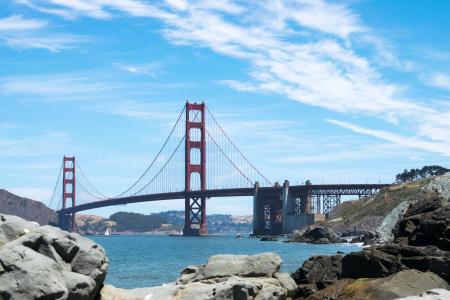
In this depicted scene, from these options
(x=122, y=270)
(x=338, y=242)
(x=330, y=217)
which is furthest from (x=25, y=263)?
(x=330, y=217)

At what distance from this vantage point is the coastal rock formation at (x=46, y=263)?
14.7 m

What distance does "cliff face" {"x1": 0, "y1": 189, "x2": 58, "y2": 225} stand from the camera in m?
160

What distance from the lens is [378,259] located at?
1981 centimetres

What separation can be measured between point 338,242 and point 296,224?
30322mm

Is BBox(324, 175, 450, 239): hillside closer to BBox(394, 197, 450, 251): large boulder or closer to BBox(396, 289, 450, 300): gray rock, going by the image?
BBox(394, 197, 450, 251): large boulder

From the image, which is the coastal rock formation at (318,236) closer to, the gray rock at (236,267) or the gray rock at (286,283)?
the gray rock at (286,283)

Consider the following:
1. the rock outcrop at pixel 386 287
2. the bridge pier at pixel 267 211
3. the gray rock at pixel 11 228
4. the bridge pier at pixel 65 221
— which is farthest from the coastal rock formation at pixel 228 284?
the bridge pier at pixel 65 221

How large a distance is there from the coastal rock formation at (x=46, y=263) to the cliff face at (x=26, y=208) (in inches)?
5717

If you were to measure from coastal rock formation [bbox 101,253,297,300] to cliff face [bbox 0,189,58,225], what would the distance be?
14413 centimetres

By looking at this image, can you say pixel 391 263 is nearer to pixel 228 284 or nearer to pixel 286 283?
pixel 286 283

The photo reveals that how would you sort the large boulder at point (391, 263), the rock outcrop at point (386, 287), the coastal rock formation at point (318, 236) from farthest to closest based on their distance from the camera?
the coastal rock formation at point (318, 236) < the large boulder at point (391, 263) < the rock outcrop at point (386, 287)

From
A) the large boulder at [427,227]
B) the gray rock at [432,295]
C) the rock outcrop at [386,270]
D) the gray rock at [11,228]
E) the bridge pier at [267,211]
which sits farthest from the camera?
the bridge pier at [267,211]

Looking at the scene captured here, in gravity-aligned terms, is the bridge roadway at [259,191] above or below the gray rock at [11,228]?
above

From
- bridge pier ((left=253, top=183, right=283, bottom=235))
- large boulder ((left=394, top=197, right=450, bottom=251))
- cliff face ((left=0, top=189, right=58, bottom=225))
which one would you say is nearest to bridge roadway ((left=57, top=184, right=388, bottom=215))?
bridge pier ((left=253, top=183, right=283, bottom=235))
